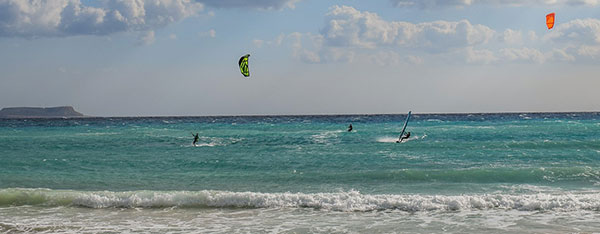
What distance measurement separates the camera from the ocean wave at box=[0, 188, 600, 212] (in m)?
12.7

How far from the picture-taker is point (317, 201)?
13.3 meters

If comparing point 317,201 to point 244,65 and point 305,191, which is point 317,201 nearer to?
point 305,191

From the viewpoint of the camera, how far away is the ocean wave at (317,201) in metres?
12.7

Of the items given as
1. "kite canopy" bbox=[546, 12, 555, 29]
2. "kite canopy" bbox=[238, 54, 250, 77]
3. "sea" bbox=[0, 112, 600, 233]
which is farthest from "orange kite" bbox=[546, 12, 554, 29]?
"kite canopy" bbox=[238, 54, 250, 77]

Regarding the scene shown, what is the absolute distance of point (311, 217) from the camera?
39.4 feet

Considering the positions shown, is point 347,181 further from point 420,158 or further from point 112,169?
point 112,169

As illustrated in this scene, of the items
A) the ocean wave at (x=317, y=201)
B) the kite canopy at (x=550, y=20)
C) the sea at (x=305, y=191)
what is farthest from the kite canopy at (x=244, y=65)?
the kite canopy at (x=550, y=20)

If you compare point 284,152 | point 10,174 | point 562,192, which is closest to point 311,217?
point 562,192

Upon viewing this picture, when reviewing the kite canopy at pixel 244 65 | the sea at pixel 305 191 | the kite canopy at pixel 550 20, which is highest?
Answer: the kite canopy at pixel 550 20

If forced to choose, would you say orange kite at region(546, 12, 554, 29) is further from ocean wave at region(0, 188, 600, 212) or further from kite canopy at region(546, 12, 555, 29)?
ocean wave at region(0, 188, 600, 212)

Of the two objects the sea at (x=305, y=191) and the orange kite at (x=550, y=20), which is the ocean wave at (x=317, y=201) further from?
the orange kite at (x=550, y=20)

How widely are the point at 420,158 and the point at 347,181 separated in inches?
279

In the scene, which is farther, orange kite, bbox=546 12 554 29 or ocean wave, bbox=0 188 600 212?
orange kite, bbox=546 12 554 29

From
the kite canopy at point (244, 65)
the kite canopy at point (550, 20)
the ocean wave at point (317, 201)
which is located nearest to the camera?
the ocean wave at point (317, 201)
